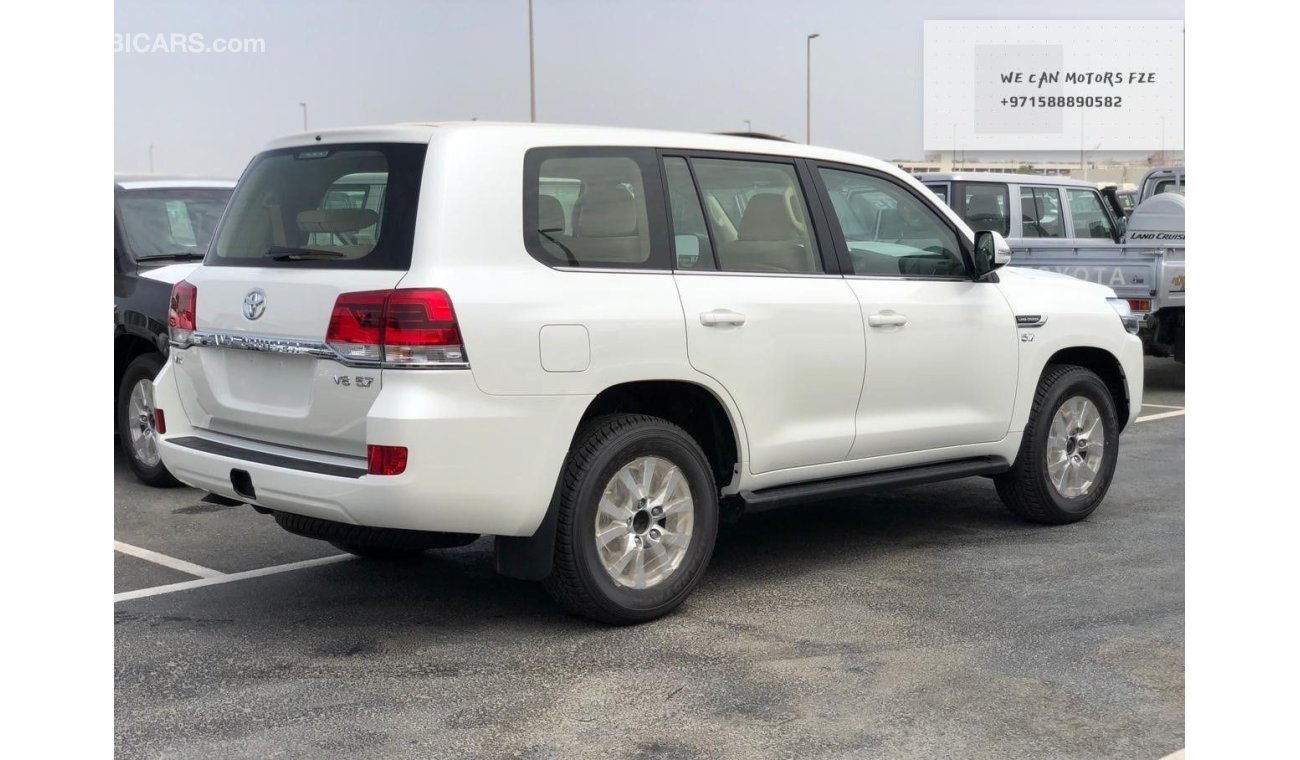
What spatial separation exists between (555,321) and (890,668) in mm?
1612

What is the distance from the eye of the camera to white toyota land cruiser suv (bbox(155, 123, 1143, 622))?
4.82 metres

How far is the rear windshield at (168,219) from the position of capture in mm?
8727

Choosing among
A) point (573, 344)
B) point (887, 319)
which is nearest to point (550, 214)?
point (573, 344)

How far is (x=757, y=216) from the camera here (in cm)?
587

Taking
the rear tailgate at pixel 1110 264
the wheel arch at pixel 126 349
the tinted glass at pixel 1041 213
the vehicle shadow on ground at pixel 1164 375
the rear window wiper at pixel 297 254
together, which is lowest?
the vehicle shadow on ground at pixel 1164 375

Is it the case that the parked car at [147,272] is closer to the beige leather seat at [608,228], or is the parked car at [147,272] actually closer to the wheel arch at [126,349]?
the wheel arch at [126,349]

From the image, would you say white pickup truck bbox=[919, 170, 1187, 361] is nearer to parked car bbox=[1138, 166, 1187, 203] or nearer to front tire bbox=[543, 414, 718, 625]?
parked car bbox=[1138, 166, 1187, 203]

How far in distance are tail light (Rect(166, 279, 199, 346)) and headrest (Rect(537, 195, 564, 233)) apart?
4.67 feet

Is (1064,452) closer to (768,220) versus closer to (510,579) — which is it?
(768,220)

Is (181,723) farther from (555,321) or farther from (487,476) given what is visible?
(555,321)

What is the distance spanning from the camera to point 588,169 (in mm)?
5367

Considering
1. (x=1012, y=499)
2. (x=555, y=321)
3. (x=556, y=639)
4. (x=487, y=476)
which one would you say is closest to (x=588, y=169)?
(x=555, y=321)

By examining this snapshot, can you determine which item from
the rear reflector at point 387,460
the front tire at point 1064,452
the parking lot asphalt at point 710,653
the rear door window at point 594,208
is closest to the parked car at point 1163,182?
the front tire at point 1064,452

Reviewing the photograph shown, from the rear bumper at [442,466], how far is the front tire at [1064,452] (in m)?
2.77
